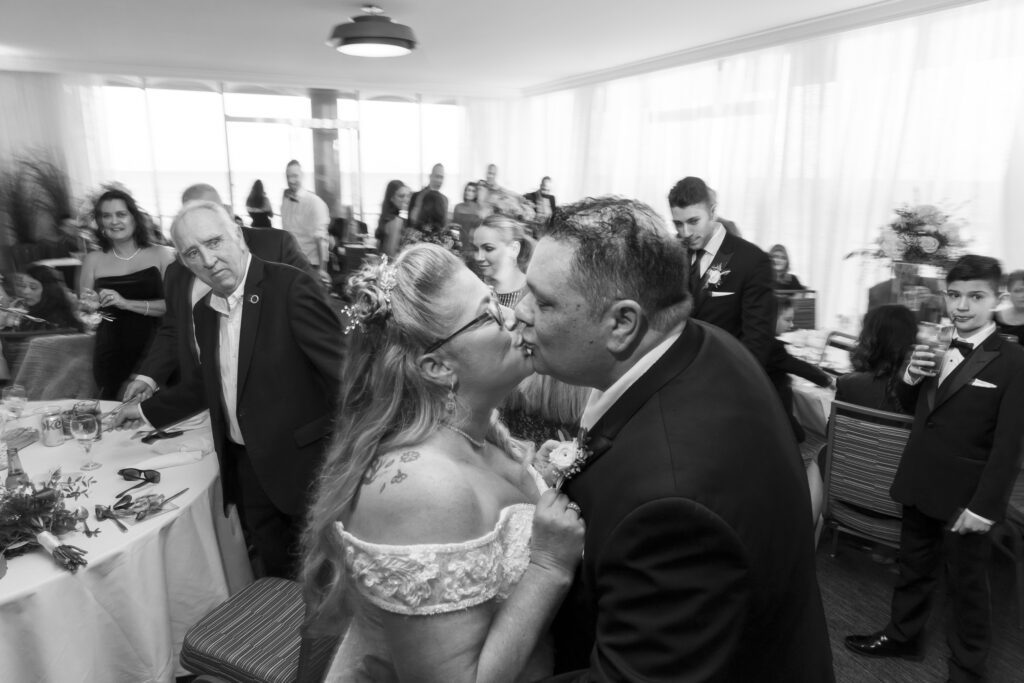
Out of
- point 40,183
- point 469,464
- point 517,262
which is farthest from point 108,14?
point 469,464

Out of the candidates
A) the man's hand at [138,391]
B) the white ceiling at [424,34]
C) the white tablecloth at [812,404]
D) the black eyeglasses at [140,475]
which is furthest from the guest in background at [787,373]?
the white ceiling at [424,34]

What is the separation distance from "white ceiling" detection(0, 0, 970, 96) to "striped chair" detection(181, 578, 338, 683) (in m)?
5.42

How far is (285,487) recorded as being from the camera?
259 cm

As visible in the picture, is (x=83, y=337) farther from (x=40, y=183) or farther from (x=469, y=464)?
(x=40, y=183)

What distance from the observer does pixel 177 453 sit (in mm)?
2707

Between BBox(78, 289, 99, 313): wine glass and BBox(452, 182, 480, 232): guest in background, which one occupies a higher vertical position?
BBox(452, 182, 480, 232): guest in background

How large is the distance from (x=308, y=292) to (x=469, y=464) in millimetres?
1427

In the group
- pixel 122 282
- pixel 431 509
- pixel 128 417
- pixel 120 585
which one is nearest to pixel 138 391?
pixel 128 417

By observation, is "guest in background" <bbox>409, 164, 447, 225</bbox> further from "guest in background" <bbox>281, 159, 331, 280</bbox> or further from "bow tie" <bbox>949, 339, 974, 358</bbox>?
"bow tie" <bbox>949, 339, 974, 358</bbox>

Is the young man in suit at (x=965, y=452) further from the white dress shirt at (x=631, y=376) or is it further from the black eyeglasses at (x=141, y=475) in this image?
the black eyeglasses at (x=141, y=475)

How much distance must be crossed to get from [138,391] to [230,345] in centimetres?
72

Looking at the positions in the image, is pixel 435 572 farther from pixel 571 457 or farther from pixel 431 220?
pixel 431 220

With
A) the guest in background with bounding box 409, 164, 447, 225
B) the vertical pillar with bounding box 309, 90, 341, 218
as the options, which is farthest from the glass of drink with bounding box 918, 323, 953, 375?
the vertical pillar with bounding box 309, 90, 341, 218

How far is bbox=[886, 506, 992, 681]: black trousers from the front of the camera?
8.57 feet
